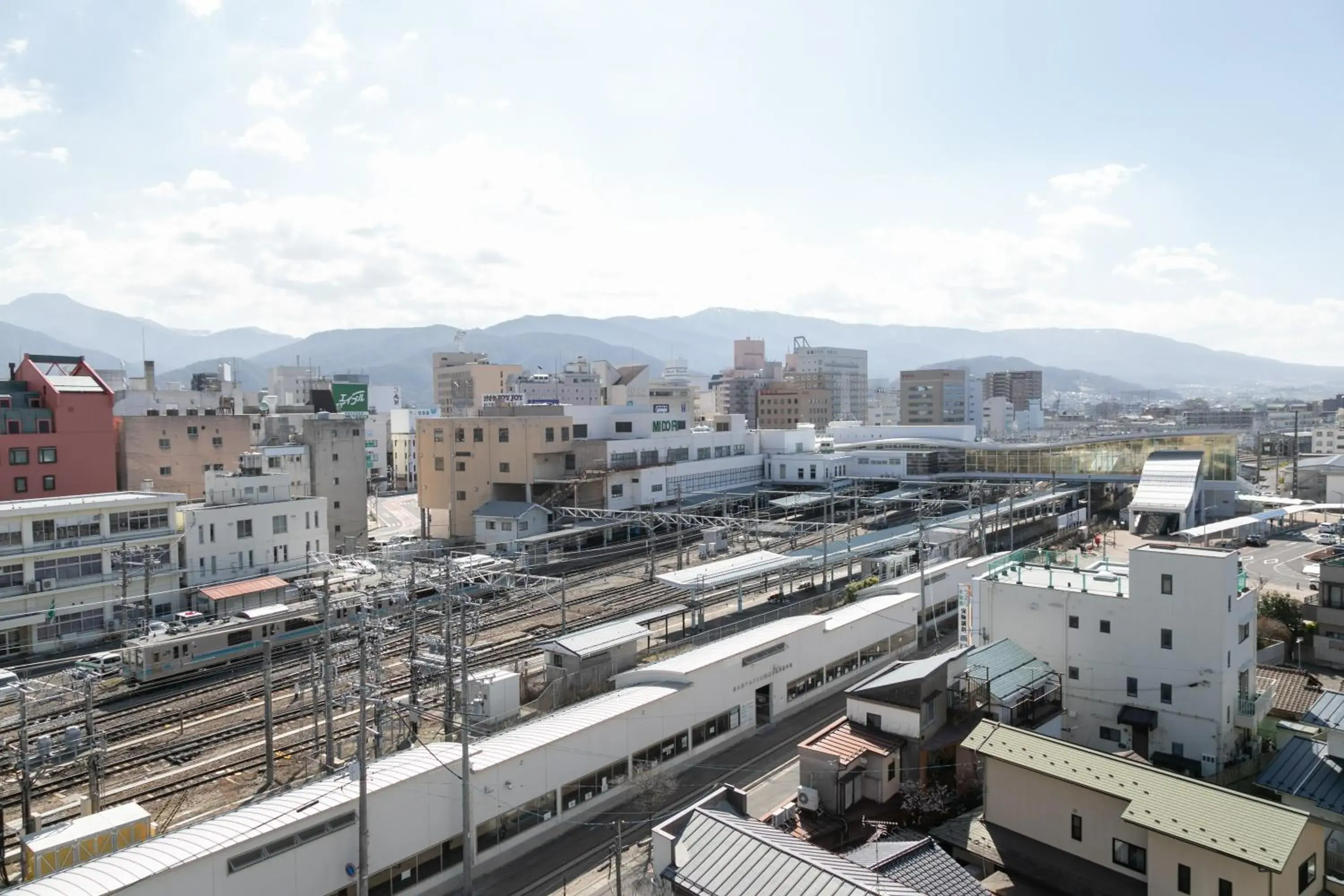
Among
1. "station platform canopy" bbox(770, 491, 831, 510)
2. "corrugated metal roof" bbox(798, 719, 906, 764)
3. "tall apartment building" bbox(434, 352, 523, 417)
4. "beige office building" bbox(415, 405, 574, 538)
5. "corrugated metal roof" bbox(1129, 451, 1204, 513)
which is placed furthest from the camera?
"tall apartment building" bbox(434, 352, 523, 417)

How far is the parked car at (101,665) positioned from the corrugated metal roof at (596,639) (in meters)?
10.8

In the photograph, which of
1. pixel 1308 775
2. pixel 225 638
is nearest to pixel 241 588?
pixel 225 638

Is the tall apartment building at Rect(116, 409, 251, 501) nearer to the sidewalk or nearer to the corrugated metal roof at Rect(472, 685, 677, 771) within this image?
the corrugated metal roof at Rect(472, 685, 677, 771)

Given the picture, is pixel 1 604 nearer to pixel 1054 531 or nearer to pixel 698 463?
pixel 698 463

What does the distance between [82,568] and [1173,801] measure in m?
29.9

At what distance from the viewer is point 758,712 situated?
19.6 metres

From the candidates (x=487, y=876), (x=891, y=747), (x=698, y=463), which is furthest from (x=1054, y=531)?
(x=487, y=876)

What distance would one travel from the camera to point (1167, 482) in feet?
154

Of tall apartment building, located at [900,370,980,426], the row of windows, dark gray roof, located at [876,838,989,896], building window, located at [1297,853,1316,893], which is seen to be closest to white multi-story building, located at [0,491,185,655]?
the row of windows

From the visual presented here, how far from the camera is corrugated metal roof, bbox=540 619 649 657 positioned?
19.0m

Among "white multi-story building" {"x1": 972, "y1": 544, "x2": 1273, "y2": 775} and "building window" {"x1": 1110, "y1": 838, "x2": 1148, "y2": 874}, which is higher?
"white multi-story building" {"x1": 972, "y1": 544, "x2": 1273, "y2": 775}

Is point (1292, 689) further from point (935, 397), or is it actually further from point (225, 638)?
point (935, 397)

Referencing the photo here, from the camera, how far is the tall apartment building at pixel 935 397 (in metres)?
121

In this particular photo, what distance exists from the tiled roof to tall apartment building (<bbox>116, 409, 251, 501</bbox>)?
4082 cm
